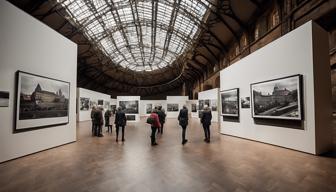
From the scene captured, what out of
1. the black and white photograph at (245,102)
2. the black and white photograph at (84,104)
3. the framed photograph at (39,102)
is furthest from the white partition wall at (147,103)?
the framed photograph at (39,102)

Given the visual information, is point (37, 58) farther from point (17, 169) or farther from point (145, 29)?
point (145, 29)

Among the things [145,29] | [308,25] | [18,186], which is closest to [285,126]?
[308,25]

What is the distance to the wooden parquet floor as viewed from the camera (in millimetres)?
3555

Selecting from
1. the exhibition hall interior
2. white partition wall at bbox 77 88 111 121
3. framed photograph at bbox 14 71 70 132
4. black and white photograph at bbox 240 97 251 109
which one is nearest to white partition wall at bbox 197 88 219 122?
the exhibition hall interior

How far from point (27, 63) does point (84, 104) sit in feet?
54.4

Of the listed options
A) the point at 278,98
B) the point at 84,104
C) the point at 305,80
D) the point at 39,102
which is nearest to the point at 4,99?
the point at 39,102

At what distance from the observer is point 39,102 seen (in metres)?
6.37

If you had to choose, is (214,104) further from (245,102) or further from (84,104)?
(84,104)

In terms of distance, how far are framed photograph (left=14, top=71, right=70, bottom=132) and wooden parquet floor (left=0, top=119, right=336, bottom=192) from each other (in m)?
1.16

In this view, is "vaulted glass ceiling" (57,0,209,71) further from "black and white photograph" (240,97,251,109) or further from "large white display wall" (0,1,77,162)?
"black and white photograph" (240,97,251,109)

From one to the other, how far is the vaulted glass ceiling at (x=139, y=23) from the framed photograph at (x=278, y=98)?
35.7 feet

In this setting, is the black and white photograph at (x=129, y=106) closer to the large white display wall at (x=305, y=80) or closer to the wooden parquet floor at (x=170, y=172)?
the wooden parquet floor at (x=170, y=172)

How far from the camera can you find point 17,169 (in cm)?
461

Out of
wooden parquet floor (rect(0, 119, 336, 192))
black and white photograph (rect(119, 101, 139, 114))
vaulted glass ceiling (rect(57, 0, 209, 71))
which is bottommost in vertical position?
wooden parquet floor (rect(0, 119, 336, 192))
